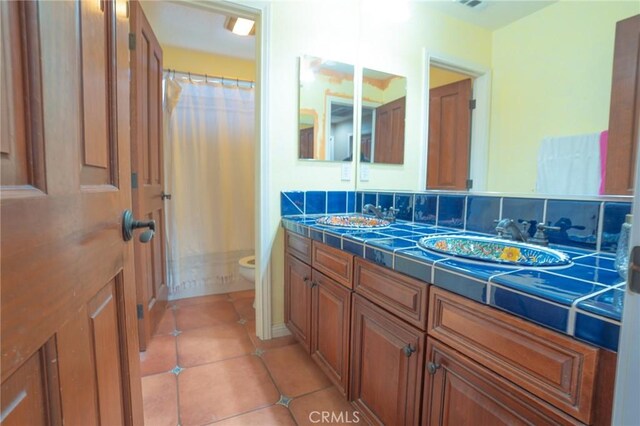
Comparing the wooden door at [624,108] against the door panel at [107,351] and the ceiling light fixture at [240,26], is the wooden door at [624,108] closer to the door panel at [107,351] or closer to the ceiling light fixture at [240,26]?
the door panel at [107,351]

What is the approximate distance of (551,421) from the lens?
0.57 m

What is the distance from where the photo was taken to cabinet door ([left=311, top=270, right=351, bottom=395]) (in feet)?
4.15

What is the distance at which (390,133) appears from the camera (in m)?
2.04

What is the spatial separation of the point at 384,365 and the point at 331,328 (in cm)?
38

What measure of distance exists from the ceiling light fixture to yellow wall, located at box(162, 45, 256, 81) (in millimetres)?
483

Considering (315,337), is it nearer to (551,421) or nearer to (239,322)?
(239,322)

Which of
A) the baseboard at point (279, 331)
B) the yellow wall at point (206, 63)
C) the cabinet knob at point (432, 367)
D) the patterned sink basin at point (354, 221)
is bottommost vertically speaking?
the baseboard at point (279, 331)

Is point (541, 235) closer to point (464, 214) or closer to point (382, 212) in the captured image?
point (464, 214)

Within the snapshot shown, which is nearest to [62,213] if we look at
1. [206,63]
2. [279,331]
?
[279,331]

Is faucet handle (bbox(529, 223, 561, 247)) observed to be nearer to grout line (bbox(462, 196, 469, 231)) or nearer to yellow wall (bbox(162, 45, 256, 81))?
grout line (bbox(462, 196, 469, 231))

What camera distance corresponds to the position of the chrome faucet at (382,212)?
68.7 inches

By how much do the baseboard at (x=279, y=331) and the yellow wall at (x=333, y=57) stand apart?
0.11 feet

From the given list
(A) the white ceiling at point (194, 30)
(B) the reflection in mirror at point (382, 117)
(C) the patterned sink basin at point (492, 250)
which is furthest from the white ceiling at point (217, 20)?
(C) the patterned sink basin at point (492, 250)

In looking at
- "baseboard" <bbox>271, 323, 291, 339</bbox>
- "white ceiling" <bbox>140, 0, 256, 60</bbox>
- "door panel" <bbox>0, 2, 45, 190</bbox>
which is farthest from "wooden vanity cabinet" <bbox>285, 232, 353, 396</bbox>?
"white ceiling" <bbox>140, 0, 256, 60</bbox>
